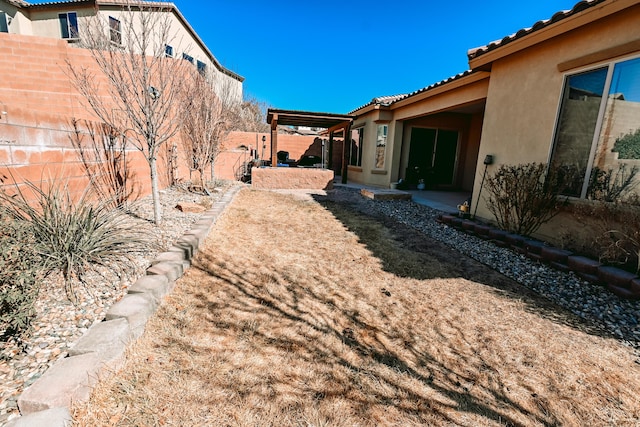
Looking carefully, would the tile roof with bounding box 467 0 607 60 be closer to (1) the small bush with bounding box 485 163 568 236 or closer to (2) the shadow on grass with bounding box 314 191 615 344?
(1) the small bush with bounding box 485 163 568 236

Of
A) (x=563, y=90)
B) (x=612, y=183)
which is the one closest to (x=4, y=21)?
(x=563, y=90)

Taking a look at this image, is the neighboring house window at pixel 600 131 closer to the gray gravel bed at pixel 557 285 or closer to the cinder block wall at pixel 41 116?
the gray gravel bed at pixel 557 285

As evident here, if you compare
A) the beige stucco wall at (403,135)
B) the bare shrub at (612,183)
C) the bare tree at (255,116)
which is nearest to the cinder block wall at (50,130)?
the beige stucco wall at (403,135)

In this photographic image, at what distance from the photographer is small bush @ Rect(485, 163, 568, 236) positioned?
438 cm

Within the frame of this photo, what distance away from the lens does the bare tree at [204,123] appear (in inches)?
300

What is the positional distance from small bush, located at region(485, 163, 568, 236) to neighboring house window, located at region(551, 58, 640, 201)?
253 millimetres

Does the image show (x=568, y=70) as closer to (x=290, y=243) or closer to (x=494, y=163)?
(x=494, y=163)

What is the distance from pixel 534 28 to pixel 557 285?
3.99 meters

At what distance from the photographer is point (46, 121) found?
11.1ft

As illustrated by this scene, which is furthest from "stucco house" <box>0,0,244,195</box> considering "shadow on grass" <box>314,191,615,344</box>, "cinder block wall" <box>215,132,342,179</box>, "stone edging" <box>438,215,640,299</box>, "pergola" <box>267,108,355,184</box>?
"stone edging" <box>438,215,640,299</box>

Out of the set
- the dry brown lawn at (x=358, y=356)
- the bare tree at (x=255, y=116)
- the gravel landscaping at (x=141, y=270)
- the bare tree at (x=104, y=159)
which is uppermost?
the bare tree at (x=255, y=116)

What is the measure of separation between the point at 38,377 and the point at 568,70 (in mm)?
6957

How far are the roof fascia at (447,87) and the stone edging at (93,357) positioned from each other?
7275 mm

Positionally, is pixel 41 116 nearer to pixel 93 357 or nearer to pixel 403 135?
pixel 93 357
